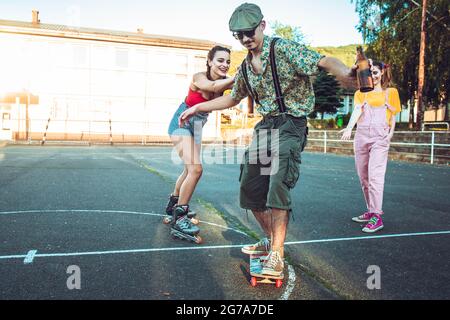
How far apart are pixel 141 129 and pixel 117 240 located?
32.8m

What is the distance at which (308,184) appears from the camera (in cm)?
953

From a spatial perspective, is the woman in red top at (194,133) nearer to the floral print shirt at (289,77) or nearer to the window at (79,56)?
the floral print shirt at (289,77)

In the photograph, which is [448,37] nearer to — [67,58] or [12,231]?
[12,231]

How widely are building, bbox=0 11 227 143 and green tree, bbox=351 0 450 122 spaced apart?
674 inches

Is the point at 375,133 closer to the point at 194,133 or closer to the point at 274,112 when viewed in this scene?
the point at 194,133

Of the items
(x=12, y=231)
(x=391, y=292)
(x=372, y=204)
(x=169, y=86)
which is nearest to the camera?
(x=391, y=292)

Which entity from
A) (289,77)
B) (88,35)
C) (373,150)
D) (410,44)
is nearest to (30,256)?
(289,77)

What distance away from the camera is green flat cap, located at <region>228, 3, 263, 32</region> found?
321cm

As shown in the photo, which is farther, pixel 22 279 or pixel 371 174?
pixel 371 174

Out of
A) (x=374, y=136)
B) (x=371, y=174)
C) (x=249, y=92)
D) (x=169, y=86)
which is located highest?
(x=169, y=86)

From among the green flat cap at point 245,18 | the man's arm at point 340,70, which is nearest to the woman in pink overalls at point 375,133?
the man's arm at point 340,70

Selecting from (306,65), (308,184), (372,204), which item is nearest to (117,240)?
(306,65)

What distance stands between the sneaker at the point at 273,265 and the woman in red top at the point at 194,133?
1.26 m

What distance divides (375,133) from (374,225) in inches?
46.0
